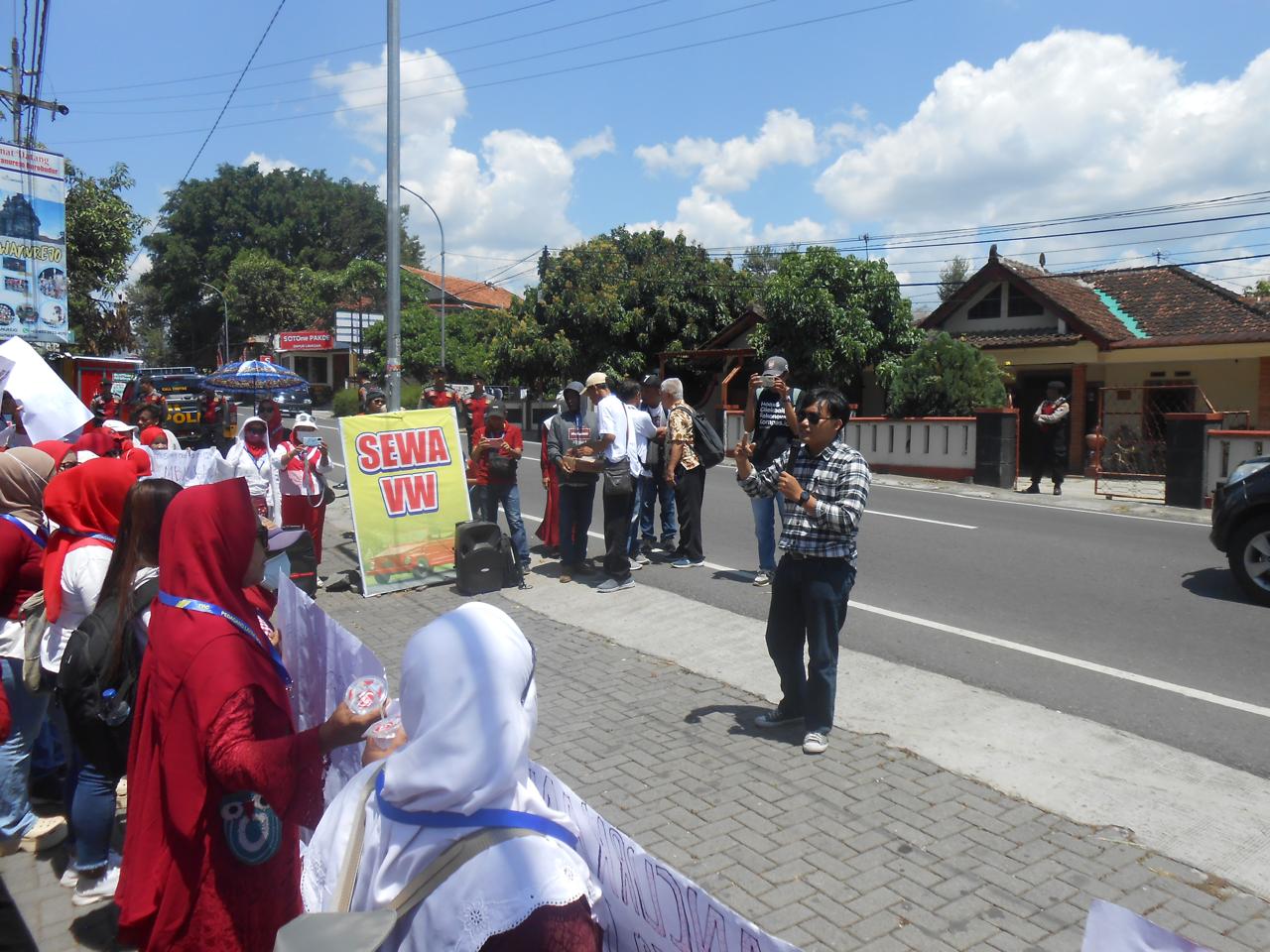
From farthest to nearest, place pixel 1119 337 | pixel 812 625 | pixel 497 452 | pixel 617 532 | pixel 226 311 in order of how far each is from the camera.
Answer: pixel 226 311 → pixel 1119 337 → pixel 497 452 → pixel 617 532 → pixel 812 625

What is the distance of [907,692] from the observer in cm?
592

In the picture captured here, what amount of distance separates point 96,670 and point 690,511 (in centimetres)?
673

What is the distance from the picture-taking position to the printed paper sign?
1.67m

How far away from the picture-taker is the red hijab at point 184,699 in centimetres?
230

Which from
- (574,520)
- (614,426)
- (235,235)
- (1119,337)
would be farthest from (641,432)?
(235,235)

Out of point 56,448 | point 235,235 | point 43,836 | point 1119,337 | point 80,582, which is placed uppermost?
point 235,235

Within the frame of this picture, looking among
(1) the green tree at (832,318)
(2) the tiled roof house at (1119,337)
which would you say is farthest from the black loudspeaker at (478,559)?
(1) the green tree at (832,318)

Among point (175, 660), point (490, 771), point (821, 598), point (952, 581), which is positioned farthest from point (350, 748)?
point (952, 581)

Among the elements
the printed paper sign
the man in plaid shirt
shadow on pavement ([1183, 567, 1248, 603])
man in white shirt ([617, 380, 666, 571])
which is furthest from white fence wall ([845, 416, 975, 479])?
the printed paper sign

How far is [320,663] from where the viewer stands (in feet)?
9.77

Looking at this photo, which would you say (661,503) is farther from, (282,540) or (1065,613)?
(282,540)

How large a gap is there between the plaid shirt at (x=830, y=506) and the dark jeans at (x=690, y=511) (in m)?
4.27

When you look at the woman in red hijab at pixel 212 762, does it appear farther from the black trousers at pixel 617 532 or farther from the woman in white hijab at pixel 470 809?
the black trousers at pixel 617 532

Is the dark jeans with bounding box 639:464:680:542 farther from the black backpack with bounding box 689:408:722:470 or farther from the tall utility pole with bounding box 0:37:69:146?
the tall utility pole with bounding box 0:37:69:146
